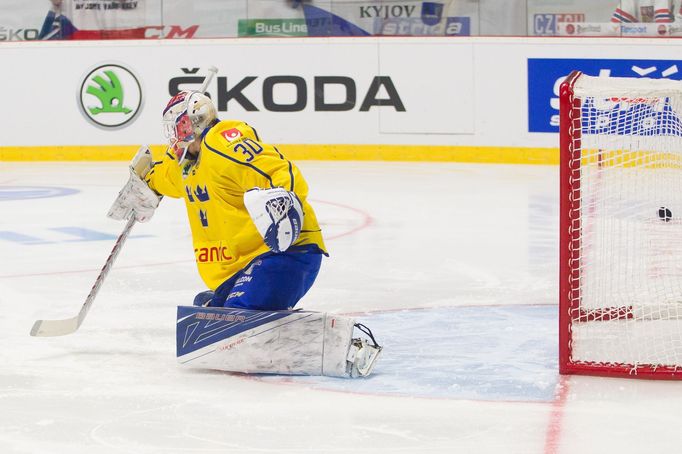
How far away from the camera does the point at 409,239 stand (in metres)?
6.12

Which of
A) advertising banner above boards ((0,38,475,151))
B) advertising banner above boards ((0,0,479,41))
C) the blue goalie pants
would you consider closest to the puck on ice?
the blue goalie pants

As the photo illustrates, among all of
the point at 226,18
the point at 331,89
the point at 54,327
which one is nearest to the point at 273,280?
the point at 54,327

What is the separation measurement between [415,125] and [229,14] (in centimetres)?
181

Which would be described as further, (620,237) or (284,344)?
(620,237)

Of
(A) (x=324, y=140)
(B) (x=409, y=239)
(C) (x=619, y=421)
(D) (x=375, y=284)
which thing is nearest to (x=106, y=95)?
(A) (x=324, y=140)

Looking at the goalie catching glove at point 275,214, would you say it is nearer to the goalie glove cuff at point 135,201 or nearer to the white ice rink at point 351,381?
the white ice rink at point 351,381

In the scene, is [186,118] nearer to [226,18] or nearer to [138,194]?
[138,194]

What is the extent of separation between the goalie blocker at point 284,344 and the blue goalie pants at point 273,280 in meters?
0.05

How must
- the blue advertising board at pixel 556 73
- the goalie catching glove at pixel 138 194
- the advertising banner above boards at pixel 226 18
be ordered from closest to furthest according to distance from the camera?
the goalie catching glove at pixel 138 194 < the blue advertising board at pixel 556 73 < the advertising banner above boards at pixel 226 18

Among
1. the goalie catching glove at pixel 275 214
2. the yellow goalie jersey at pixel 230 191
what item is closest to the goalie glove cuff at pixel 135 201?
the yellow goalie jersey at pixel 230 191

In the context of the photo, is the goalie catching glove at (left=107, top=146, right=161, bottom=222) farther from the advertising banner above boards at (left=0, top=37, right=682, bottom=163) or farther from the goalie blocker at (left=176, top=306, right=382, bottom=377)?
the advertising banner above boards at (left=0, top=37, right=682, bottom=163)

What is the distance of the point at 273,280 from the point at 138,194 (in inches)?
27.1

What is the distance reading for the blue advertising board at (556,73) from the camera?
359 inches

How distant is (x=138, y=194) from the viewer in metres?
3.81
